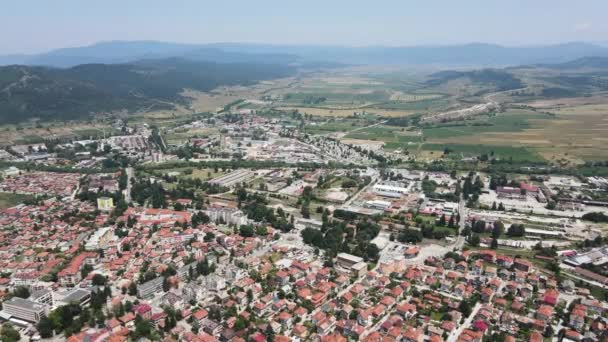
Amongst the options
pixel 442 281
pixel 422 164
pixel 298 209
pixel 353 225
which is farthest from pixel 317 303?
pixel 422 164

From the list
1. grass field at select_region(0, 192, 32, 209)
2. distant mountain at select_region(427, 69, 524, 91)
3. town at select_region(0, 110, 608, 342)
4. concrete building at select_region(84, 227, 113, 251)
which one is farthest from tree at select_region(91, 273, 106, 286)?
distant mountain at select_region(427, 69, 524, 91)

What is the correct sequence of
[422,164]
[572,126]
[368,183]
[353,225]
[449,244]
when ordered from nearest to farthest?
[449,244] < [353,225] < [368,183] < [422,164] < [572,126]

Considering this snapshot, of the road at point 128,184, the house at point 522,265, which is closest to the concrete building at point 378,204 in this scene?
the house at point 522,265

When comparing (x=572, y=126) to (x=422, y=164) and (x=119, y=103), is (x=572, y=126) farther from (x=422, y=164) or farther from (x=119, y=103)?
(x=119, y=103)

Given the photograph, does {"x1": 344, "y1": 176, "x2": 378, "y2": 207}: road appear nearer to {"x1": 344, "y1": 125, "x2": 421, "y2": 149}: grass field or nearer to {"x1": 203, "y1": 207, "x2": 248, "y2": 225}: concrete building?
{"x1": 203, "y1": 207, "x2": 248, "y2": 225}: concrete building

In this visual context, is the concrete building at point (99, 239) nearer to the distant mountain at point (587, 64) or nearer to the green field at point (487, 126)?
the green field at point (487, 126)

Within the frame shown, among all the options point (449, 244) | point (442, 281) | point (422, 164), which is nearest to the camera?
point (442, 281)
